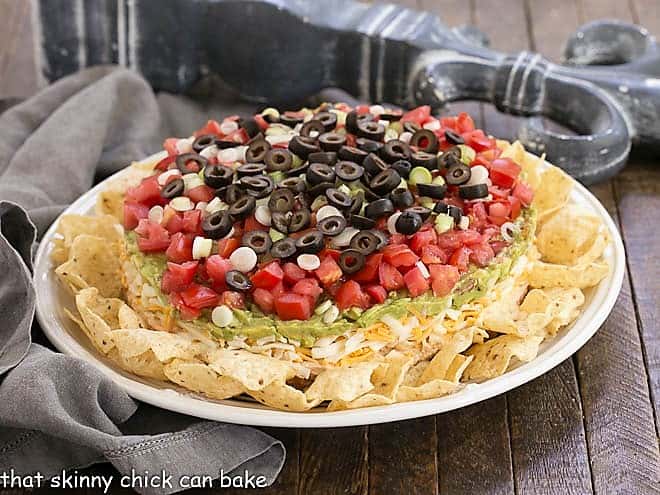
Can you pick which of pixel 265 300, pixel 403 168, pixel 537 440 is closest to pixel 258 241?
pixel 265 300

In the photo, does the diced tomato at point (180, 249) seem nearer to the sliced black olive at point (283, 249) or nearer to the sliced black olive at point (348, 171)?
the sliced black olive at point (283, 249)

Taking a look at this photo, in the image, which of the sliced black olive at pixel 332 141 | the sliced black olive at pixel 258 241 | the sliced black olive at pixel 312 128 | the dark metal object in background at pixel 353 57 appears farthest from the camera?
the dark metal object in background at pixel 353 57

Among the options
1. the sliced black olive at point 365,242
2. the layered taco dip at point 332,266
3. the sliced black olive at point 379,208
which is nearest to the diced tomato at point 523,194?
the layered taco dip at point 332,266

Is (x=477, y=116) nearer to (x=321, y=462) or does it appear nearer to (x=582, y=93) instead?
(x=582, y=93)

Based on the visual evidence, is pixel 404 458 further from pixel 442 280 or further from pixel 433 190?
pixel 433 190

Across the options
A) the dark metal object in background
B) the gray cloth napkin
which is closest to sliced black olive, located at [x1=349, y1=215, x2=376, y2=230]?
the gray cloth napkin

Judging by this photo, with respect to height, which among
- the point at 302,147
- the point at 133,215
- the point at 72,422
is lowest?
the point at 72,422

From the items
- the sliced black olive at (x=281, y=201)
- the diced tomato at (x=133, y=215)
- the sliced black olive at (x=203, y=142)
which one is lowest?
the diced tomato at (x=133, y=215)
